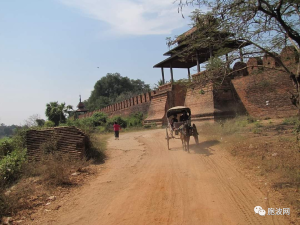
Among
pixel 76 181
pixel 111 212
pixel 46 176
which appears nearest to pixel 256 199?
pixel 111 212

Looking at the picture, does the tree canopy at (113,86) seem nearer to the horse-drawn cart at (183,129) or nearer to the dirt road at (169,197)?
the horse-drawn cart at (183,129)

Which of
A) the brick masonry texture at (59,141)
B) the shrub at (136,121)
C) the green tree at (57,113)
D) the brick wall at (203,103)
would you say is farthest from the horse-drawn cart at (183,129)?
the green tree at (57,113)

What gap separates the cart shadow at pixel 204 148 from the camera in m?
8.84

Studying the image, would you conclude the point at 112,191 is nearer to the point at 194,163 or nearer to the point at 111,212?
the point at 111,212

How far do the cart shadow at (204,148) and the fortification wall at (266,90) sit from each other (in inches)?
200

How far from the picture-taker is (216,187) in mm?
5160

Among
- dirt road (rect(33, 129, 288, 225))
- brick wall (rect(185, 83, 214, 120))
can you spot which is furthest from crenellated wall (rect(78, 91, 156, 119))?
dirt road (rect(33, 129, 288, 225))

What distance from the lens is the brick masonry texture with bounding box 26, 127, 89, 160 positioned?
9.00m

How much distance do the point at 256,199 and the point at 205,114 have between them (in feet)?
36.9

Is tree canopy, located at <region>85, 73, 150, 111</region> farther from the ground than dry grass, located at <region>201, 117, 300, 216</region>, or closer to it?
farther from the ground

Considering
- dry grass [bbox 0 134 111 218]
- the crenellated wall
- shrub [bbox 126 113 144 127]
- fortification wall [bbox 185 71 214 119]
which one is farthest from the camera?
the crenellated wall

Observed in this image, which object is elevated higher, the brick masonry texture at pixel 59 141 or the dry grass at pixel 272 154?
the brick masonry texture at pixel 59 141

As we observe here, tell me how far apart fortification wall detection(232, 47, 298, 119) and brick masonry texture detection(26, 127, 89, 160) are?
9.78 metres

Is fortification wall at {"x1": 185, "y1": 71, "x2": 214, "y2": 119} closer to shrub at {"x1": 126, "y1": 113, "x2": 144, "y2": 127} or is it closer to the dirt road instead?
the dirt road
